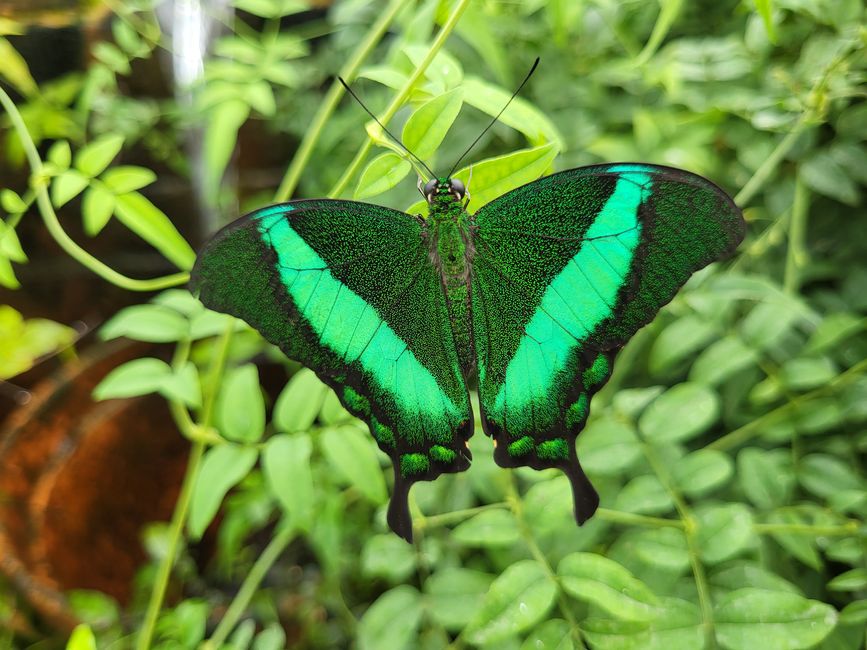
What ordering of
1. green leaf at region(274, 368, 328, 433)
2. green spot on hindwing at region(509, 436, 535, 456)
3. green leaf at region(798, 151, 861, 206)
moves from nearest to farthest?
green spot on hindwing at region(509, 436, 535, 456) → green leaf at region(274, 368, 328, 433) → green leaf at region(798, 151, 861, 206)

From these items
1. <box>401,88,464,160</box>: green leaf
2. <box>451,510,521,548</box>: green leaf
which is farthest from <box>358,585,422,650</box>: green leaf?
<box>401,88,464,160</box>: green leaf

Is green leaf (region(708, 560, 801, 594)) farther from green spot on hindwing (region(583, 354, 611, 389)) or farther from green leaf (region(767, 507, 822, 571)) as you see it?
green spot on hindwing (region(583, 354, 611, 389))

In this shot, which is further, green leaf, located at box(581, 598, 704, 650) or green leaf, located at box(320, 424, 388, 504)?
green leaf, located at box(320, 424, 388, 504)

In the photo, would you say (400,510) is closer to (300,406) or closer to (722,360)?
(300,406)

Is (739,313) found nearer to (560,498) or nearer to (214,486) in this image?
(560,498)

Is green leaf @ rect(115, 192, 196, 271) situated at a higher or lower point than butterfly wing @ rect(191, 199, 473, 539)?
higher

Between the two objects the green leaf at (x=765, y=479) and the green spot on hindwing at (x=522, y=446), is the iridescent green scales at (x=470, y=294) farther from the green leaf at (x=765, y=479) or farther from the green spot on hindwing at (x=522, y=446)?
the green leaf at (x=765, y=479)

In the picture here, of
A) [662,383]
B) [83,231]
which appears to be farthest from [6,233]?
[83,231]

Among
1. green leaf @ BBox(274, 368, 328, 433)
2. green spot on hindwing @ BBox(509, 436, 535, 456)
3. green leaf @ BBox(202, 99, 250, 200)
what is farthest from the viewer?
green leaf @ BBox(202, 99, 250, 200)
